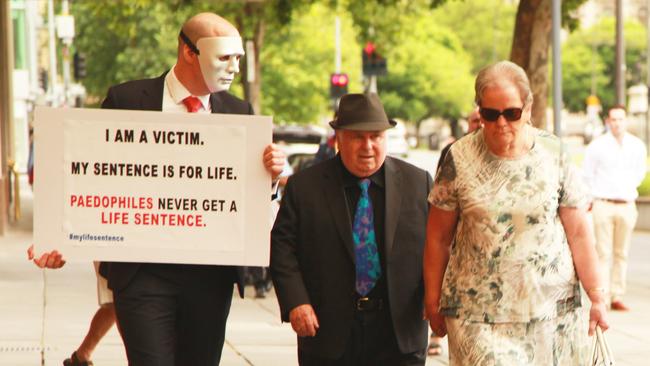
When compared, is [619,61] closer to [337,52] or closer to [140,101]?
[140,101]

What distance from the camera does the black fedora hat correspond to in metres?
5.98

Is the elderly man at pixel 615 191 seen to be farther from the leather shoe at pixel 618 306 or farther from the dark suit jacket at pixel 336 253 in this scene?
the dark suit jacket at pixel 336 253

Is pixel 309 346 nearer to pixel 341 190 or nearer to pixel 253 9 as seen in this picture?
pixel 341 190

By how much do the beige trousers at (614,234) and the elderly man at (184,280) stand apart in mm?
8414

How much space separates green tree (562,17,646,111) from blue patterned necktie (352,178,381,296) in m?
106

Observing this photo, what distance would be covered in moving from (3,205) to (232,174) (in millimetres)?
17479

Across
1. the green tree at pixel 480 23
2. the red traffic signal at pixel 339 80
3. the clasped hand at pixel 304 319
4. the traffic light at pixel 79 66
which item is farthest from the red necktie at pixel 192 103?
the green tree at pixel 480 23

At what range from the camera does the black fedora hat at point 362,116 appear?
598cm

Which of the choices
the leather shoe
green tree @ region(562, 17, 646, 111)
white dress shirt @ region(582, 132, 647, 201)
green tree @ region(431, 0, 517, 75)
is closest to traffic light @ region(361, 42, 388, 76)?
white dress shirt @ region(582, 132, 647, 201)

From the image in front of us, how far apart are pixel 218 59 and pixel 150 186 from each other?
0.59 metres

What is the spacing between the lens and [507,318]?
18.3 feet

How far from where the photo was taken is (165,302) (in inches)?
232

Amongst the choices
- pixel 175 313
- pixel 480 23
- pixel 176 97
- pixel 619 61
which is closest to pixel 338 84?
pixel 619 61

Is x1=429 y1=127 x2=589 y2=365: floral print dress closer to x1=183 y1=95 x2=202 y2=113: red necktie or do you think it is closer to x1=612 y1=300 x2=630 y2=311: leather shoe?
x1=183 y1=95 x2=202 y2=113: red necktie
